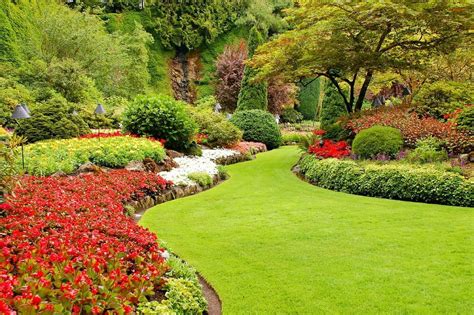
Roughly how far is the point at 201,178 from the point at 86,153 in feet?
8.74

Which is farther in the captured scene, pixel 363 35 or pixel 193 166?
pixel 363 35

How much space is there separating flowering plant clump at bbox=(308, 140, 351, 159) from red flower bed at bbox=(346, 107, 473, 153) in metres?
0.61

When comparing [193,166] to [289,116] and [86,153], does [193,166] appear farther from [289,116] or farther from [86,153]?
[289,116]


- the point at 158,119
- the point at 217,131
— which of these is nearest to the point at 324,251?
the point at 158,119

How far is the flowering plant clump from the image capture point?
11127mm

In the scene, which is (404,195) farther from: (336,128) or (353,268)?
(336,128)

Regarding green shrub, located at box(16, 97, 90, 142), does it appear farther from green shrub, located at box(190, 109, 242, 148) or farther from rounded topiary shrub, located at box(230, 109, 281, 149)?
rounded topiary shrub, located at box(230, 109, 281, 149)

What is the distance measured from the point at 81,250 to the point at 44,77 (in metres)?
16.4

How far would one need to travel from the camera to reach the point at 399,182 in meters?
8.21

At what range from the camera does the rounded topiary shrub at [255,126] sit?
18.9 m

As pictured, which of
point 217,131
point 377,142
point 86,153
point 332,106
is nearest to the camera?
point 86,153

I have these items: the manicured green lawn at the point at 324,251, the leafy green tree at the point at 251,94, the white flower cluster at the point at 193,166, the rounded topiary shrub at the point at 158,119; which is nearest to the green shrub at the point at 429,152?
the manicured green lawn at the point at 324,251

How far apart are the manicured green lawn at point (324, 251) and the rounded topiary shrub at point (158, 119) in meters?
4.60

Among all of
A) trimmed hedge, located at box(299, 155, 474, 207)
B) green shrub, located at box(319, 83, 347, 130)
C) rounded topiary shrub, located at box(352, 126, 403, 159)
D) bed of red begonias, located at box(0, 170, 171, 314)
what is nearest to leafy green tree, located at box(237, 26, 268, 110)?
green shrub, located at box(319, 83, 347, 130)
